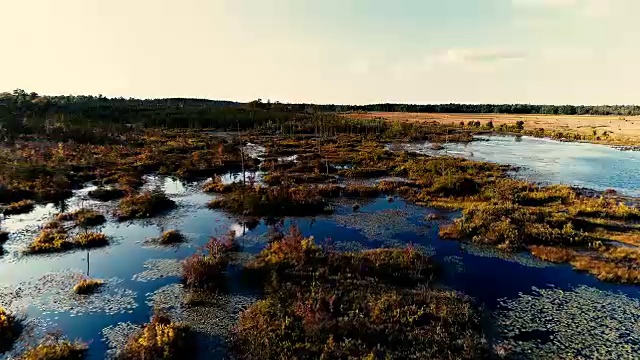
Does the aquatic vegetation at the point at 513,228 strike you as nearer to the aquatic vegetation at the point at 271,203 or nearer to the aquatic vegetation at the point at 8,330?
the aquatic vegetation at the point at 271,203

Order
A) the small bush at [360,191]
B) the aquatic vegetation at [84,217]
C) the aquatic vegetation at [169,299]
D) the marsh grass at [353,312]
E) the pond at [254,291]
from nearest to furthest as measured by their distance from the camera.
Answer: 1. the marsh grass at [353,312]
2. the pond at [254,291]
3. the aquatic vegetation at [169,299]
4. the aquatic vegetation at [84,217]
5. the small bush at [360,191]

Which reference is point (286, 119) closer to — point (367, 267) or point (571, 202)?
point (571, 202)

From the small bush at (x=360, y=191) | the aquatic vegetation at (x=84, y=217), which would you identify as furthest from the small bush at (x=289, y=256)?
the small bush at (x=360, y=191)

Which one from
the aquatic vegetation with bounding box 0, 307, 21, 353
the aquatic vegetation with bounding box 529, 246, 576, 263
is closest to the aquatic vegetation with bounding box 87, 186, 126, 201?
the aquatic vegetation with bounding box 0, 307, 21, 353

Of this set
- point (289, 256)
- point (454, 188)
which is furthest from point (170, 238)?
point (454, 188)

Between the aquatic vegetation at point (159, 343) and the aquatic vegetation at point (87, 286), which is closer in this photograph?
the aquatic vegetation at point (159, 343)

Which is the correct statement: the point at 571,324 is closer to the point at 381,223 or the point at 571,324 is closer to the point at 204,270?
the point at 381,223
